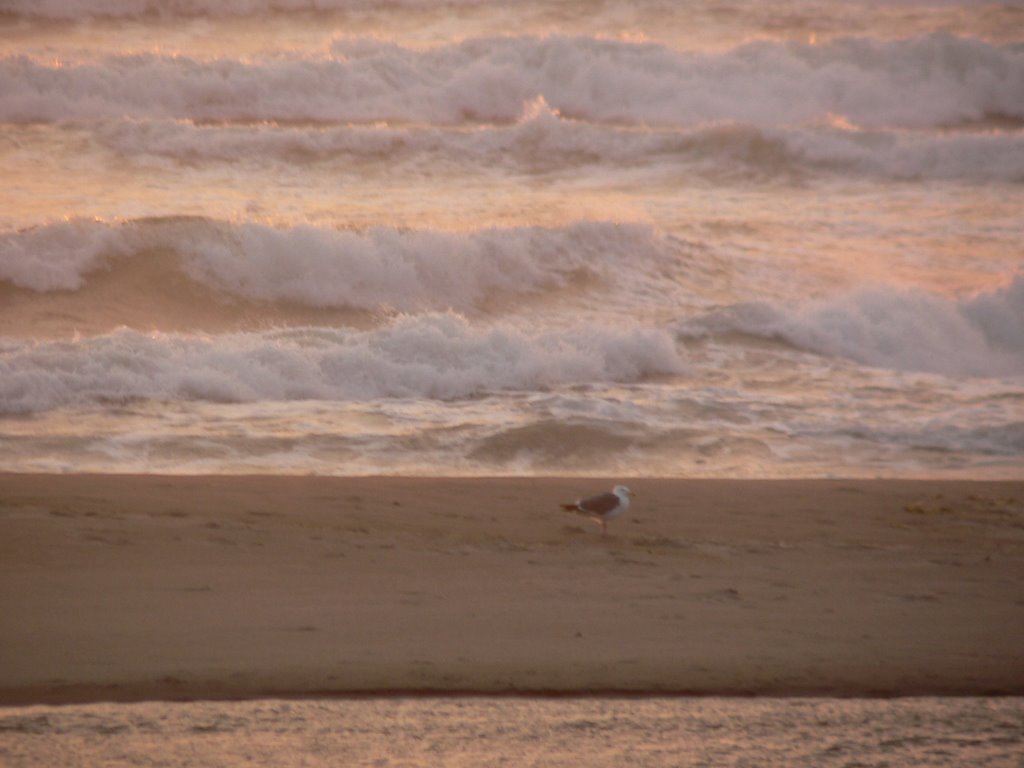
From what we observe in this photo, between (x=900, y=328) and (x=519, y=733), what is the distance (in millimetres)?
9451

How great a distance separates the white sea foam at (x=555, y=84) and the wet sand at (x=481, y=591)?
16.2m

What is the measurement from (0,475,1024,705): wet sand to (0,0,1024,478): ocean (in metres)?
1.11

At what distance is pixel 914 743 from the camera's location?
4.04 metres

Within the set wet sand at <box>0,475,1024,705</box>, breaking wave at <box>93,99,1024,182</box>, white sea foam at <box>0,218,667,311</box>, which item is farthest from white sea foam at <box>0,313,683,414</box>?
breaking wave at <box>93,99,1024,182</box>

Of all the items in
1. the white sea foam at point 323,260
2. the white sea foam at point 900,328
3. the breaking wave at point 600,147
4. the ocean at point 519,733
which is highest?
the breaking wave at point 600,147

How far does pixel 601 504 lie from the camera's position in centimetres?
629

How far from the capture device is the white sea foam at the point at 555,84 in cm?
2212

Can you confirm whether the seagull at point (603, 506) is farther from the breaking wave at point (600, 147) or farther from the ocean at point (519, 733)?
the breaking wave at point (600, 147)

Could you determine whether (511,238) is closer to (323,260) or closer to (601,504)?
(323,260)

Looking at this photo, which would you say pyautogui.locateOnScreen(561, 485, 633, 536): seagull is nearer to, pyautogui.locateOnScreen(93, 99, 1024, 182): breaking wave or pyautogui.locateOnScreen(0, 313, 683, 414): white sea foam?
pyautogui.locateOnScreen(0, 313, 683, 414): white sea foam

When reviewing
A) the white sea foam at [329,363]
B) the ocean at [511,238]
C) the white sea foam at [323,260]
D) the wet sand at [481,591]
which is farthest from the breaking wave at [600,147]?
the wet sand at [481,591]

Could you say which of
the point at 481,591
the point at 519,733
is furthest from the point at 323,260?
the point at 519,733

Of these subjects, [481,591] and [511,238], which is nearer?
[481,591]

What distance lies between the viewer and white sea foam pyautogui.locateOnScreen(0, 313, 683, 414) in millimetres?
9242
